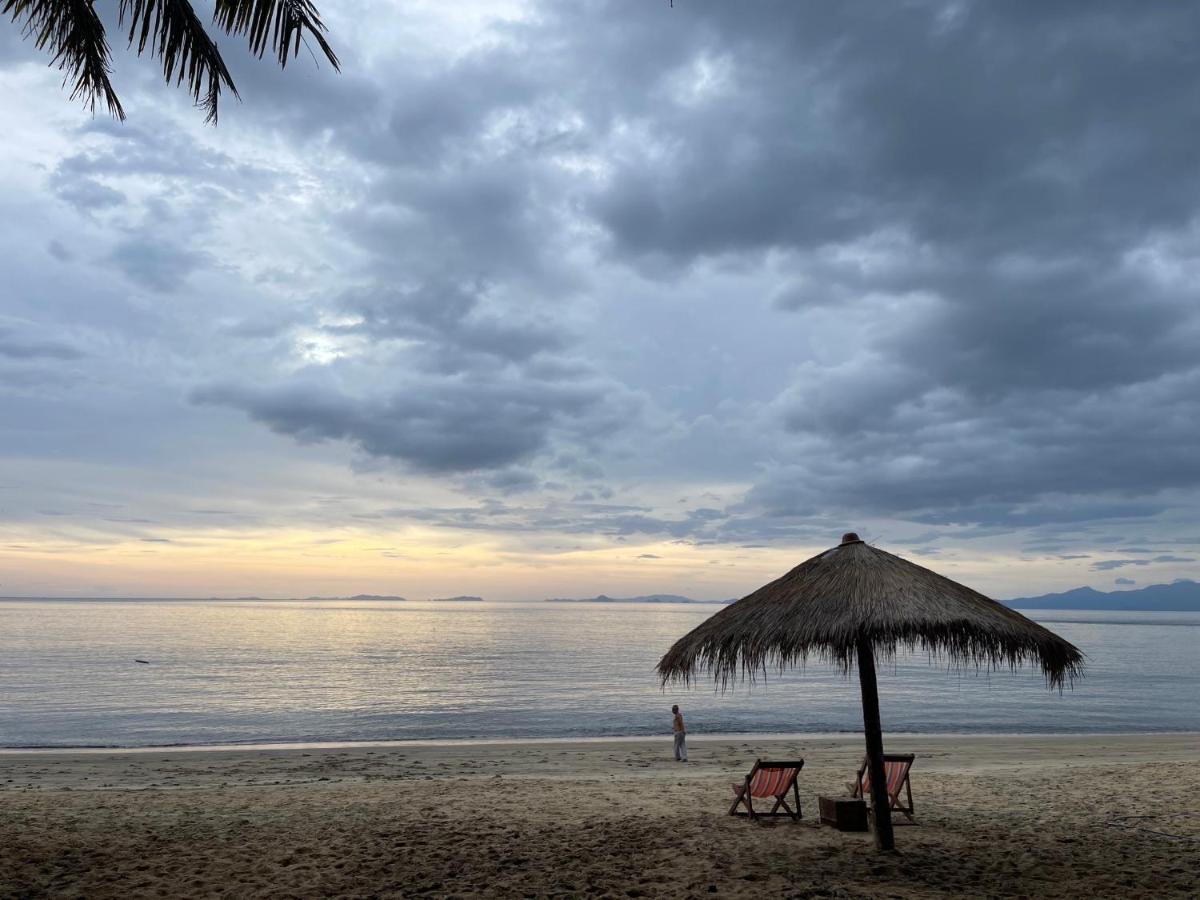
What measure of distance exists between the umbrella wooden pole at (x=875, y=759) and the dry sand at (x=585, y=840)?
22cm

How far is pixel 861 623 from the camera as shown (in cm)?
739

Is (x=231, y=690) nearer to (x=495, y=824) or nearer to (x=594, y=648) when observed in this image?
(x=495, y=824)

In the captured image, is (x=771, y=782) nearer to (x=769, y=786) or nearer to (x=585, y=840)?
(x=769, y=786)

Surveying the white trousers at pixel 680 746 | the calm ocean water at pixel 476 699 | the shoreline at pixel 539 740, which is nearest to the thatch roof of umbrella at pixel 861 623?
the white trousers at pixel 680 746

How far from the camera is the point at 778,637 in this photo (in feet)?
25.5

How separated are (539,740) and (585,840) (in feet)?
52.4

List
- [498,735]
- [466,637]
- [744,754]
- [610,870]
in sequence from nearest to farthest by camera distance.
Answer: [610,870], [744,754], [498,735], [466,637]

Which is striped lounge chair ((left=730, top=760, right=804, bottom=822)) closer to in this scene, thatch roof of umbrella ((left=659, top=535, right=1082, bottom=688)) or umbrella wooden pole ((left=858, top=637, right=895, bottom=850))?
umbrella wooden pole ((left=858, top=637, right=895, bottom=850))

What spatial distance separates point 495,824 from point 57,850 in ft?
14.1

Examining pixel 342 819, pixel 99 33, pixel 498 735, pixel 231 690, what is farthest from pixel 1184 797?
pixel 231 690

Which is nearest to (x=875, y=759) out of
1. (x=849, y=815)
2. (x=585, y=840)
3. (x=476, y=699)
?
(x=849, y=815)

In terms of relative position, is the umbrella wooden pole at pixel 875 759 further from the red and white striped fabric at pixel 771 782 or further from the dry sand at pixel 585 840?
the red and white striped fabric at pixel 771 782

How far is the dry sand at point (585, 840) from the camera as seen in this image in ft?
23.3

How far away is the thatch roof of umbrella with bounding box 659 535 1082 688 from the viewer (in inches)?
292
